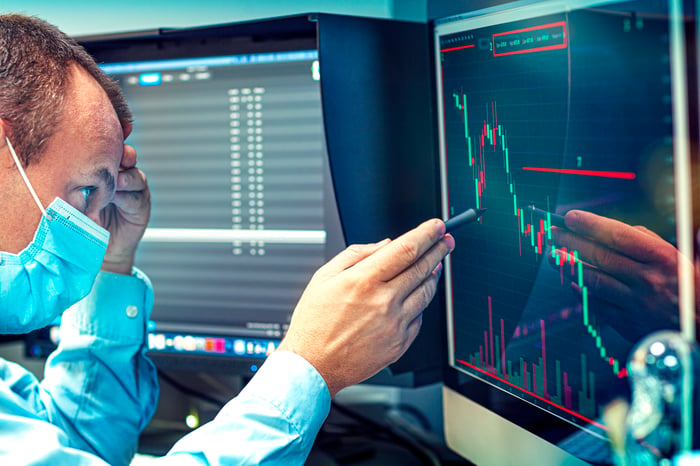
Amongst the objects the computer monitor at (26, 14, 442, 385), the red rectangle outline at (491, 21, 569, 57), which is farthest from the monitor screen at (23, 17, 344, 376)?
the red rectangle outline at (491, 21, 569, 57)

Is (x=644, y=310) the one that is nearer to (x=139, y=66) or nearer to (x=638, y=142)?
(x=638, y=142)

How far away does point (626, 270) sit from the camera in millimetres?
499

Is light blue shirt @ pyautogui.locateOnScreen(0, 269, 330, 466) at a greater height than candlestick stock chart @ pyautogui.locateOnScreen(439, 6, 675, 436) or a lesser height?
lesser

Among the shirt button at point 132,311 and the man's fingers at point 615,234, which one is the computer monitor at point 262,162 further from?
the man's fingers at point 615,234

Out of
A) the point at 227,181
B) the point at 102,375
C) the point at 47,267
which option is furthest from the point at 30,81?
the point at 102,375

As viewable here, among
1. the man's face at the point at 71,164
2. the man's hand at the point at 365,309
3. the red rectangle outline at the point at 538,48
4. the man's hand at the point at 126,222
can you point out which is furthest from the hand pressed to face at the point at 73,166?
the red rectangle outline at the point at 538,48

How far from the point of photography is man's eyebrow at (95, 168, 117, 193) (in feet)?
2.41

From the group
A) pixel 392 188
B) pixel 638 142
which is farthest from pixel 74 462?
pixel 638 142

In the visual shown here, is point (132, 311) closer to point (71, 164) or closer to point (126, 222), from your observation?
point (126, 222)

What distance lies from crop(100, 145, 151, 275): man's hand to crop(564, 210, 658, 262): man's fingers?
581 millimetres

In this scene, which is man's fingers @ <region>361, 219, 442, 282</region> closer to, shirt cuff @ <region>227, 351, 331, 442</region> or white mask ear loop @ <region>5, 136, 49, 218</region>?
shirt cuff @ <region>227, 351, 331, 442</region>

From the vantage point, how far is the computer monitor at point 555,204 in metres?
0.45

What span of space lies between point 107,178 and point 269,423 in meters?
0.34

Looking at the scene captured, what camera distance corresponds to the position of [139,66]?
958 mm
